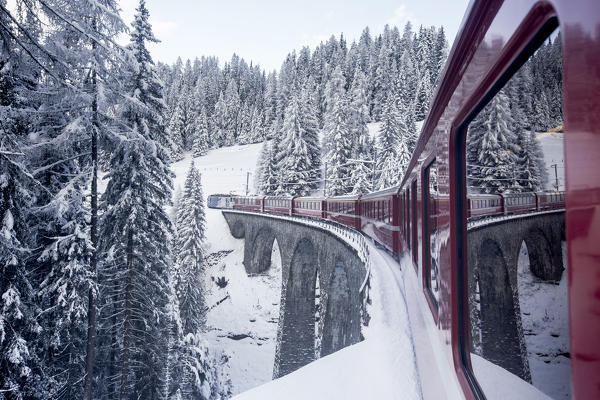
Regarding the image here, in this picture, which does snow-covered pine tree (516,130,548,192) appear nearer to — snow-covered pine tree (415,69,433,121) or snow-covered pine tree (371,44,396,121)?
snow-covered pine tree (415,69,433,121)

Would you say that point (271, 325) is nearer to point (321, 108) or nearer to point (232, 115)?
point (321, 108)

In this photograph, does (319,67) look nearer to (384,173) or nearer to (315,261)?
(384,173)

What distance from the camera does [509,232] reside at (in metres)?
1.76

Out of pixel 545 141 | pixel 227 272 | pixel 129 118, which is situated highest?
pixel 129 118

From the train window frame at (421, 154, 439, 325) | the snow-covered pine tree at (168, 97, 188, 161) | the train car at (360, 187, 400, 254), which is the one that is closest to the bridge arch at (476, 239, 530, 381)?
the train window frame at (421, 154, 439, 325)

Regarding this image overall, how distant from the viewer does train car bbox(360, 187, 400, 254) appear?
11.7 m

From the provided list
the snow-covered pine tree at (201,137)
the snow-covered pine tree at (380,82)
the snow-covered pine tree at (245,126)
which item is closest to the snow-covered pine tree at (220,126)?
the snow-covered pine tree at (245,126)

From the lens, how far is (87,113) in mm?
10461

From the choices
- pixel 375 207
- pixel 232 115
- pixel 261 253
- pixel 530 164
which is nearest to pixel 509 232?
pixel 530 164

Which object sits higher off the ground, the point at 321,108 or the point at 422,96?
the point at 321,108

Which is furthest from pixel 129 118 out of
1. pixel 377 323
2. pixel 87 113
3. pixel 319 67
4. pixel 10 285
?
pixel 319 67

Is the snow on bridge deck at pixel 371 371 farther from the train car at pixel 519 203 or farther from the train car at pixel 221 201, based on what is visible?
the train car at pixel 221 201

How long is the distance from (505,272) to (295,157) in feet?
133

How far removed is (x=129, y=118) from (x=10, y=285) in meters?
7.64
